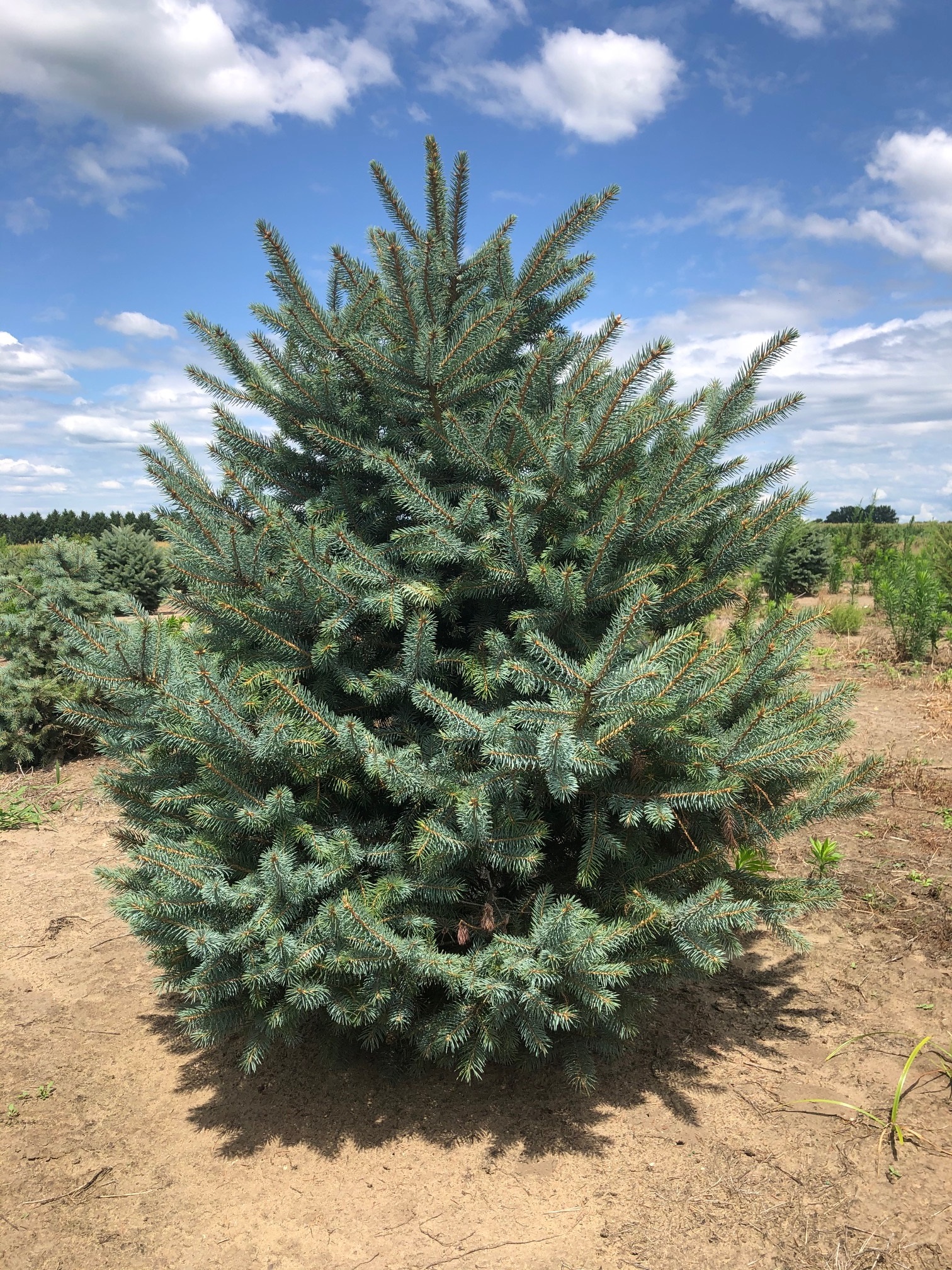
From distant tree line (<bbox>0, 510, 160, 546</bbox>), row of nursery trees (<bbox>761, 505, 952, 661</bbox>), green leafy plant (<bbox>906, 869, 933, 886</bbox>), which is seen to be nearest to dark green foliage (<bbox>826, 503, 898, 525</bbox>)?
row of nursery trees (<bbox>761, 505, 952, 661</bbox>)

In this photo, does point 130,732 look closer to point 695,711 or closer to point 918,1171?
point 695,711

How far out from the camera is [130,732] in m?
3.18

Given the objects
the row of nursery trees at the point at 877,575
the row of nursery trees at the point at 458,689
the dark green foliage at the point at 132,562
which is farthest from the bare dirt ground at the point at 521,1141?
the dark green foliage at the point at 132,562

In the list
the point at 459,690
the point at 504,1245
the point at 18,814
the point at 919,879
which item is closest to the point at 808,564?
the point at 919,879

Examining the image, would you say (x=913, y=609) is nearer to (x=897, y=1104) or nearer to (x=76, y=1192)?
(x=897, y=1104)

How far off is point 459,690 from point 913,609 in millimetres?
8107

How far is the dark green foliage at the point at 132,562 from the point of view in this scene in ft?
44.7

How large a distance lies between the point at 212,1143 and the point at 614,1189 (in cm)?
155

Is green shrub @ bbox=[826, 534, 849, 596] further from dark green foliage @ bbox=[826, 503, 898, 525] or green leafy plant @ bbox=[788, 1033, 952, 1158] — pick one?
green leafy plant @ bbox=[788, 1033, 952, 1158]

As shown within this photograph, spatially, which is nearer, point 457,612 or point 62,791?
point 457,612

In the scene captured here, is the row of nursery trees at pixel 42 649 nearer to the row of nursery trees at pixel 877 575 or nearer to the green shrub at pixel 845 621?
the row of nursery trees at pixel 877 575

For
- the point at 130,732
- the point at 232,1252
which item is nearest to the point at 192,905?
the point at 130,732

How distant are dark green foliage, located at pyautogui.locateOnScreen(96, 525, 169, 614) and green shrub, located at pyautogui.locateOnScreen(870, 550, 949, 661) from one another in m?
10.8

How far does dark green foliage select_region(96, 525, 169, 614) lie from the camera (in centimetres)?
1361
